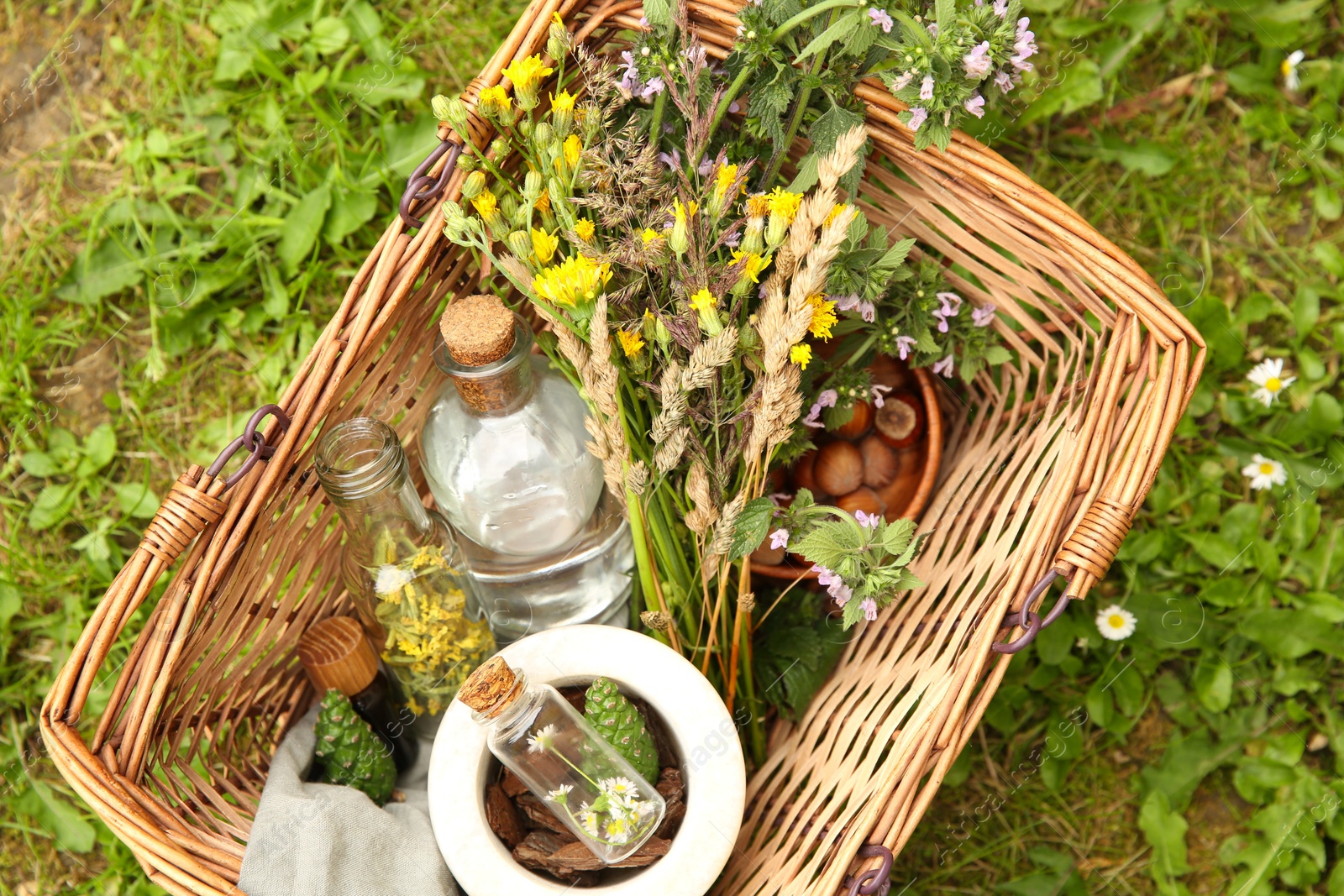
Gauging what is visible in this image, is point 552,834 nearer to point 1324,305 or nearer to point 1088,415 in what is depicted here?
point 1088,415

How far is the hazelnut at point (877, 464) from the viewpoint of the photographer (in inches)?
42.1

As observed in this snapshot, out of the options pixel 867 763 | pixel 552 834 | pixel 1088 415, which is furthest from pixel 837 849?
pixel 1088 415

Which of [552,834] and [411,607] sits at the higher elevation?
[411,607]

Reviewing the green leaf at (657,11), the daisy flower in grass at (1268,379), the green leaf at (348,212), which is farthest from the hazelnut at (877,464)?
the green leaf at (348,212)

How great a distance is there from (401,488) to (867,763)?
50 centimetres

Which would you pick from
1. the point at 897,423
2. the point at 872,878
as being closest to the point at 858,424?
the point at 897,423

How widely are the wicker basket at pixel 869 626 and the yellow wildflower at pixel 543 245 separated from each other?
21cm

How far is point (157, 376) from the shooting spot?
1.44 m

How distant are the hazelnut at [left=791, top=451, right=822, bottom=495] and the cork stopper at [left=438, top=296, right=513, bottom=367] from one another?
0.39 m

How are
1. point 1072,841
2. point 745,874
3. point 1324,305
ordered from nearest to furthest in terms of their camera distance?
point 745,874
point 1072,841
point 1324,305

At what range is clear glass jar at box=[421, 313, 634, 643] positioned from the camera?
919 millimetres

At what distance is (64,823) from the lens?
1311 mm

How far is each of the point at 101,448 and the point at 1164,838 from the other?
1.58m

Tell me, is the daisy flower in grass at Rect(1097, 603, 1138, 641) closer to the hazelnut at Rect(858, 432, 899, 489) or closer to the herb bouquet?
the hazelnut at Rect(858, 432, 899, 489)
